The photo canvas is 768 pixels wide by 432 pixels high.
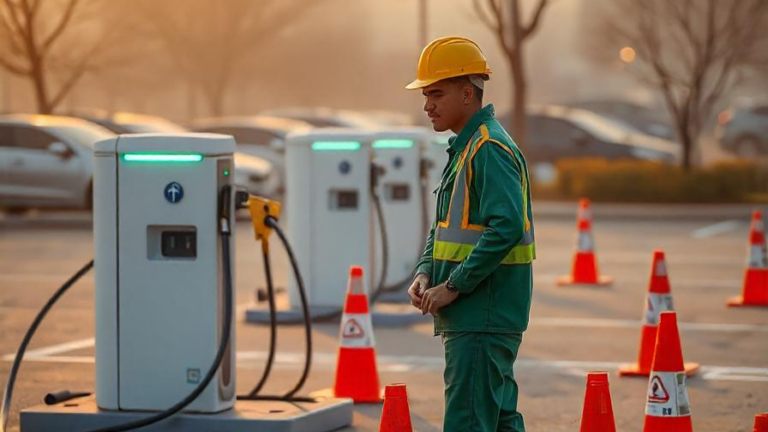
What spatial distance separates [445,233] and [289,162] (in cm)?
702

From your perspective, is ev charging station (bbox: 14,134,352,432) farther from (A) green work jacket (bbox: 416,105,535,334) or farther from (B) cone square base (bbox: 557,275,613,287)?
(B) cone square base (bbox: 557,275,613,287)

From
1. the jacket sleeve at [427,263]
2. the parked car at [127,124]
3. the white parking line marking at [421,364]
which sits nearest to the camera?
the jacket sleeve at [427,263]

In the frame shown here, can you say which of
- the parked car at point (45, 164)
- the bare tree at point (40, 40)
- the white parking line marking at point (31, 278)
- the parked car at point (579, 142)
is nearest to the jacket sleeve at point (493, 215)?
the white parking line marking at point (31, 278)

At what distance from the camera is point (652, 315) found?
32.8ft

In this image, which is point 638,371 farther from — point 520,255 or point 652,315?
point 520,255

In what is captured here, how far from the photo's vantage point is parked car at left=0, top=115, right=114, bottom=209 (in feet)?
74.9

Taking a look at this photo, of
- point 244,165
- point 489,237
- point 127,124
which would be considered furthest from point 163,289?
point 127,124

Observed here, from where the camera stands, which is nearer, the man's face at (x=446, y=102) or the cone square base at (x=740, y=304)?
the man's face at (x=446, y=102)

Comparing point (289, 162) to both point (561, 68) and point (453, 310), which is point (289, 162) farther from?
point (561, 68)

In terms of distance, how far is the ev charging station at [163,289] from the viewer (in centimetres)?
773

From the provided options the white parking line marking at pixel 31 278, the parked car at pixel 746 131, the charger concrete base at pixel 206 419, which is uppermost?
the parked car at pixel 746 131

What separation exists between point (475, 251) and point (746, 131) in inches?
1439

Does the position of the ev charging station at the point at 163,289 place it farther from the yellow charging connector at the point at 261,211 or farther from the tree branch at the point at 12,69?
the tree branch at the point at 12,69

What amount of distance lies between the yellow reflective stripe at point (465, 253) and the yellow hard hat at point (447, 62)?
610mm
